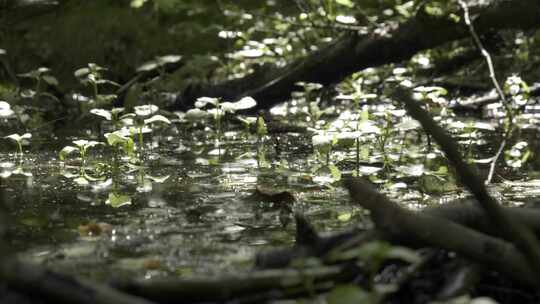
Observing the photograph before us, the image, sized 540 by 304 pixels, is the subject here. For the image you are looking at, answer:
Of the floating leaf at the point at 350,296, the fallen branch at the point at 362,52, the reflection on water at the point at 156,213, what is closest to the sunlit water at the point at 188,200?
the reflection on water at the point at 156,213

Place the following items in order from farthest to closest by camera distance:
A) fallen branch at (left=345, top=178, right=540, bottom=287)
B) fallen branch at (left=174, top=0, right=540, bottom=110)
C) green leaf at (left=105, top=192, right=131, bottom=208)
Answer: fallen branch at (left=174, top=0, right=540, bottom=110), green leaf at (left=105, top=192, right=131, bottom=208), fallen branch at (left=345, top=178, right=540, bottom=287)

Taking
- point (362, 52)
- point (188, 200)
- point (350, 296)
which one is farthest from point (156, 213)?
point (362, 52)

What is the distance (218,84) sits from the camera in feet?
22.3

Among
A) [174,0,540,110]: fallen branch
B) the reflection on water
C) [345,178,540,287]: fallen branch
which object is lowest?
the reflection on water

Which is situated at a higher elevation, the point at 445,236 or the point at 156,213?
the point at 445,236

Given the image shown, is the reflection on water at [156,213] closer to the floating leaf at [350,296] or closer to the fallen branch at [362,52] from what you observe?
the floating leaf at [350,296]

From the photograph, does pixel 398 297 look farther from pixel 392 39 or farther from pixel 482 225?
pixel 392 39

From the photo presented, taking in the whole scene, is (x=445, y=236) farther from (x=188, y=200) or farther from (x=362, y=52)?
(x=362, y=52)

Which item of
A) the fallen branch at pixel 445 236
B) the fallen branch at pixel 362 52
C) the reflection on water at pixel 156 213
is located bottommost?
the reflection on water at pixel 156 213

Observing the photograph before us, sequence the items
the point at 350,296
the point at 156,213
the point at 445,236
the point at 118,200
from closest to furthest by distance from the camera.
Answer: the point at 350,296, the point at 445,236, the point at 156,213, the point at 118,200

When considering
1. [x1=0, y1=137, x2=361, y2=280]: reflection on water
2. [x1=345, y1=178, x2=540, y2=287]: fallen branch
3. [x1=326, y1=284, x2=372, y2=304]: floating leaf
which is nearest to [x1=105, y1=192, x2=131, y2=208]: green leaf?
[x1=0, y1=137, x2=361, y2=280]: reflection on water

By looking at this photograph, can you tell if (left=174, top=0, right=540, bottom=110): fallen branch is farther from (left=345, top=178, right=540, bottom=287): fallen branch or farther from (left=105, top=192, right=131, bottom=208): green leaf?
(left=345, top=178, right=540, bottom=287): fallen branch

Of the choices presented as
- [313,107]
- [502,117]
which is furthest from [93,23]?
[502,117]

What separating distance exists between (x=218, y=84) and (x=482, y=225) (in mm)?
4874
